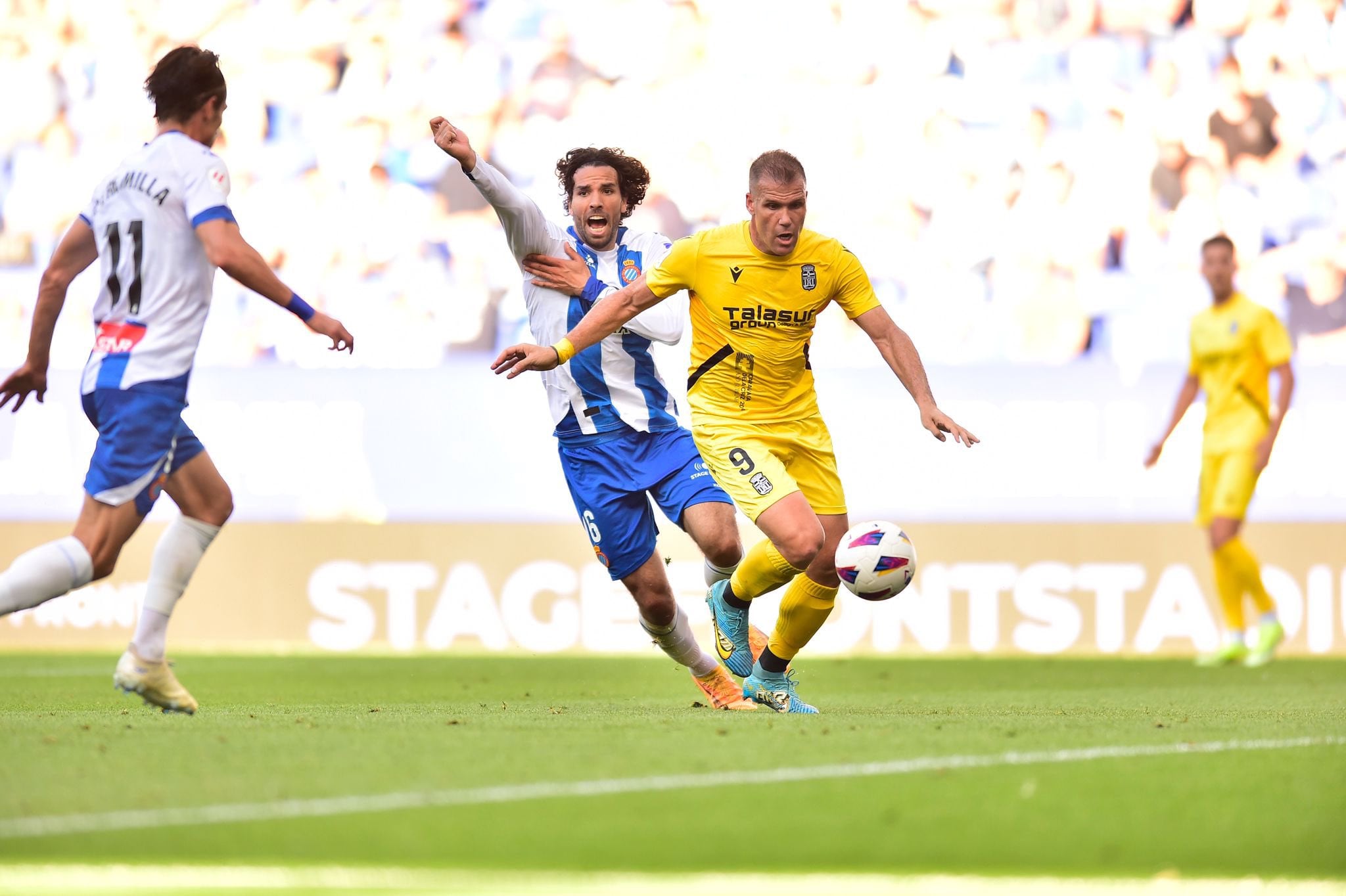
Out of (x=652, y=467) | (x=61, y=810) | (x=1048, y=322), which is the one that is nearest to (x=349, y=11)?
(x=1048, y=322)

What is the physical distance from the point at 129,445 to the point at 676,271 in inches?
87.3

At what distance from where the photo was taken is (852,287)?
6785mm

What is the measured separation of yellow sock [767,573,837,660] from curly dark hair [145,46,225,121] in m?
2.84

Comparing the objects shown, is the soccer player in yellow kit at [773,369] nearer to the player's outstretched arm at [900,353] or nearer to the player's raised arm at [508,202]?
the player's outstretched arm at [900,353]

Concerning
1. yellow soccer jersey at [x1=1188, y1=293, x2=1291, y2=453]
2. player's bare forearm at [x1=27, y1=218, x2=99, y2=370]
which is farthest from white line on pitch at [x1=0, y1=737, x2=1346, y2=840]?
yellow soccer jersey at [x1=1188, y1=293, x2=1291, y2=453]

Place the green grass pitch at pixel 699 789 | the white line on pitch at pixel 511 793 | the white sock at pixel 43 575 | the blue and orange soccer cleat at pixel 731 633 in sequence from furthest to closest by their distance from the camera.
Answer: the blue and orange soccer cleat at pixel 731 633 < the white sock at pixel 43 575 < the white line on pitch at pixel 511 793 < the green grass pitch at pixel 699 789

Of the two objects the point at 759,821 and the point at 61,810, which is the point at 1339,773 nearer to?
the point at 759,821

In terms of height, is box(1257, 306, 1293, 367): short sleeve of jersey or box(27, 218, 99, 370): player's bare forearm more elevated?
box(1257, 306, 1293, 367): short sleeve of jersey

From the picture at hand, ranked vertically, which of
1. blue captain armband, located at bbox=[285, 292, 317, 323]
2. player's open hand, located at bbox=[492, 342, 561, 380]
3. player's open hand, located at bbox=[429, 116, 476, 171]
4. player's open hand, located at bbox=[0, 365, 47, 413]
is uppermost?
player's open hand, located at bbox=[429, 116, 476, 171]

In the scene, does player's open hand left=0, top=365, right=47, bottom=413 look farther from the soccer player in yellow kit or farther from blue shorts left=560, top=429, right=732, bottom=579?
blue shorts left=560, top=429, right=732, bottom=579

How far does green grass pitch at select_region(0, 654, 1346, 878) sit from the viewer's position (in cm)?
349

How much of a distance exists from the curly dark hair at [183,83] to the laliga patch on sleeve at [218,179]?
24cm

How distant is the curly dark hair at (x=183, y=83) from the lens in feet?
18.6

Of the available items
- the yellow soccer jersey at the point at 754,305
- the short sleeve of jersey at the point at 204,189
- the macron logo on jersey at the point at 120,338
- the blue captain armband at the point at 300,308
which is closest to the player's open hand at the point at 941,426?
the yellow soccer jersey at the point at 754,305
